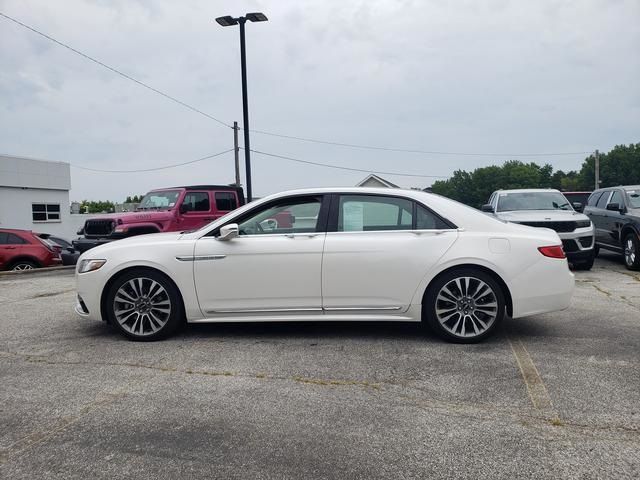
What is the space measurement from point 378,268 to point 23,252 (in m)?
11.9

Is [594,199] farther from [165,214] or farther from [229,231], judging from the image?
[229,231]

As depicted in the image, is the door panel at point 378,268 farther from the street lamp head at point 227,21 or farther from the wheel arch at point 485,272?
the street lamp head at point 227,21

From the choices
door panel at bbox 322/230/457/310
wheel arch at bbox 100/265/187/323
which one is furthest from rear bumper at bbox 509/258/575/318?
wheel arch at bbox 100/265/187/323

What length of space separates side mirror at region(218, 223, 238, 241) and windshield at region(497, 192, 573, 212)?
26.0ft

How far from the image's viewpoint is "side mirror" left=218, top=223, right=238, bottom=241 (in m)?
5.07

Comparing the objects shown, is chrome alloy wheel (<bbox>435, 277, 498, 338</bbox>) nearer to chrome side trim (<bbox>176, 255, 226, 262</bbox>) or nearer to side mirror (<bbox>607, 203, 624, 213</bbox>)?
chrome side trim (<bbox>176, 255, 226, 262</bbox>)

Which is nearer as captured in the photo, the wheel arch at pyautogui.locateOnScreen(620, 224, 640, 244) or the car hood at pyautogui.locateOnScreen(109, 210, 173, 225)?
the wheel arch at pyautogui.locateOnScreen(620, 224, 640, 244)

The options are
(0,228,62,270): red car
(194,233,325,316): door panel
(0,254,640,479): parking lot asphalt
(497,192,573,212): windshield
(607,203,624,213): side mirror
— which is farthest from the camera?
(0,228,62,270): red car

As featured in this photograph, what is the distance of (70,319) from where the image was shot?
645cm

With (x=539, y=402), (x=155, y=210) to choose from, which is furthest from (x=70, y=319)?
(x=155, y=210)

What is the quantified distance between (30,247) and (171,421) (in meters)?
12.4

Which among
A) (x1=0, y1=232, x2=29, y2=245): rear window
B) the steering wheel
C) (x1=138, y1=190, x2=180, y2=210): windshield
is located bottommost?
(x1=0, y1=232, x2=29, y2=245): rear window

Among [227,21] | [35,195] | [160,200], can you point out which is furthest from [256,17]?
[35,195]

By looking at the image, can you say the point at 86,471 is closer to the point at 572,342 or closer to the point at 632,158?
the point at 572,342
